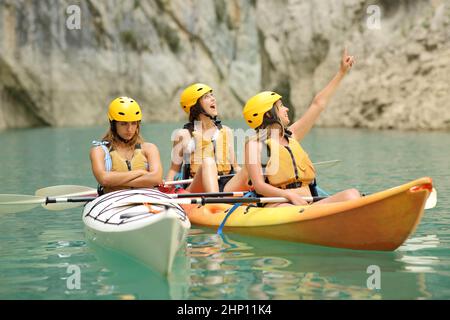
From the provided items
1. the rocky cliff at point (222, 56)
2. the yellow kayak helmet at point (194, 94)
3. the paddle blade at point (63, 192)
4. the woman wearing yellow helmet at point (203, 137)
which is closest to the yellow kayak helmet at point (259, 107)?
the woman wearing yellow helmet at point (203, 137)

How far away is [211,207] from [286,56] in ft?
76.5

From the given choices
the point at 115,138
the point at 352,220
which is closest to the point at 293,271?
the point at 352,220

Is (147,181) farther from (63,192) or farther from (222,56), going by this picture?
(222,56)

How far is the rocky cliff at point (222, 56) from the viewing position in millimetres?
23609

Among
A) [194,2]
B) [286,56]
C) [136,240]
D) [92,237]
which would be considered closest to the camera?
[136,240]

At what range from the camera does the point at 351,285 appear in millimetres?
4852

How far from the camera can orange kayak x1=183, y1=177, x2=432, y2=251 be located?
536 centimetres

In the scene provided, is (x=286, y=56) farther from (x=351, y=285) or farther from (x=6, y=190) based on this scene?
(x=351, y=285)

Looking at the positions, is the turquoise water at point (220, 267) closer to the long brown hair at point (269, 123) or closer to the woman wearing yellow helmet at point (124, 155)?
the woman wearing yellow helmet at point (124, 155)

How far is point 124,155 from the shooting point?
682cm

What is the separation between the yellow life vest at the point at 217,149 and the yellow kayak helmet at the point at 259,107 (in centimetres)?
183

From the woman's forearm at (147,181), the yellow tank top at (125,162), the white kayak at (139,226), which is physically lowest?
the white kayak at (139,226)
